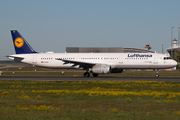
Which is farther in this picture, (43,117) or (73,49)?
(73,49)

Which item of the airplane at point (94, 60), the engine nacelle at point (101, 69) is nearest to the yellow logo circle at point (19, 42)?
the airplane at point (94, 60)

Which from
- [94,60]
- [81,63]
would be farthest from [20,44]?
[94,60]

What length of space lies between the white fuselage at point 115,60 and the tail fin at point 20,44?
150cm

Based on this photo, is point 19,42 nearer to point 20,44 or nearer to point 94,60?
point 20,44

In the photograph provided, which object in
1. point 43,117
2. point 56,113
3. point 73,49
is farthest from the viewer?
point 73,49

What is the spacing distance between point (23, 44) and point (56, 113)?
1536 inches

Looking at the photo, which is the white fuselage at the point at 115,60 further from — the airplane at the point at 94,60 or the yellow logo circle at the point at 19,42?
the yellow logo circle at the point at 19,42

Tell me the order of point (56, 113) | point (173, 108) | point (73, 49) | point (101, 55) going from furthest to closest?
1. point (73, 49)
2. point (101, 55)
3. point (173, 108)
4. point (56, 113)

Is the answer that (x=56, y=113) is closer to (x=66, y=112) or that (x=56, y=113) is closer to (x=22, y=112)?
(x=66, y=112)

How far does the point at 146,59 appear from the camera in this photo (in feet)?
141

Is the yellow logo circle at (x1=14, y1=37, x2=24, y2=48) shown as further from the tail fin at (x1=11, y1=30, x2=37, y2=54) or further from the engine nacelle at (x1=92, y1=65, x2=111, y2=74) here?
the engine nacelle at (x1=92, y1=65, x2=111, y2=74)

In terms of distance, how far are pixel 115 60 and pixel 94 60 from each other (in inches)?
150

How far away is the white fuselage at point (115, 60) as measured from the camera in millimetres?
42938

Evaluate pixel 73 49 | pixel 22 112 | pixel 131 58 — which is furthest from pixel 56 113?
pixel 73 49
